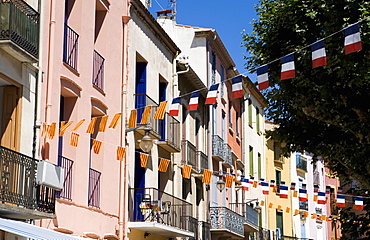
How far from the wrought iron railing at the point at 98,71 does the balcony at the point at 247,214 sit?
52.0 feet

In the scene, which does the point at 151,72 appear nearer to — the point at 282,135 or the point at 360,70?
the point at 282,135

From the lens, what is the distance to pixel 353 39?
13.8 m

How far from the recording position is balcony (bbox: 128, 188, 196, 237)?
1966 cm

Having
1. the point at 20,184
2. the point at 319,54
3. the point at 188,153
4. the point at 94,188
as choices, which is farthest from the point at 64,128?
the point at 188,153

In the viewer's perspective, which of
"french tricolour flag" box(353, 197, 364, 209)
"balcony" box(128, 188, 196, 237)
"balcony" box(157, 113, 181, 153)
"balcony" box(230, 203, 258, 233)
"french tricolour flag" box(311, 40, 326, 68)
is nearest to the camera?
"french tricolour flag" box(311, 40, 326, 68)

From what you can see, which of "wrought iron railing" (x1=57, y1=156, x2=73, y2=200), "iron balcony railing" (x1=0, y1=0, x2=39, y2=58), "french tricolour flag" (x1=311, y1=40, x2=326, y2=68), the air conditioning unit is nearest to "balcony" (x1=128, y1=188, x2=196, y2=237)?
"wrought iron railing" (x1=57, y1=156, x2=73, y2=200)

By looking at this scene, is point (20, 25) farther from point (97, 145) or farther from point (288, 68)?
point (288, 68)

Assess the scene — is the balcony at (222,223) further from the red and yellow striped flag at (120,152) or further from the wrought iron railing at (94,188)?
the red and yellow striped flag at (120,152)

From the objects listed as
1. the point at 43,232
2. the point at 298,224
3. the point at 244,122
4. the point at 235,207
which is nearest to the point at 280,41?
the point at 43,232

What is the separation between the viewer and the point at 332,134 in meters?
19.6

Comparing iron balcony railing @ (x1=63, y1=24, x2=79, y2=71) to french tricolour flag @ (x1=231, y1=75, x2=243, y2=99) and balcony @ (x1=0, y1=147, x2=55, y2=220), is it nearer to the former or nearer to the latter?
balcony @ (x1=0, y1=147, x2=55, y2=220)

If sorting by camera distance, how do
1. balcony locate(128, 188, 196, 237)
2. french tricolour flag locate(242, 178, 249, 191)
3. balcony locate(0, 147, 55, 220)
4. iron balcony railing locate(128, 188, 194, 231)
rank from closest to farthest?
balcony locate(0, 147, 55, 220), balcony locate(128, 188, 196, 237), iron balcony railing locate(128, 188, 194, 231), french tricolour flag locate(242, 178, 249, 191)

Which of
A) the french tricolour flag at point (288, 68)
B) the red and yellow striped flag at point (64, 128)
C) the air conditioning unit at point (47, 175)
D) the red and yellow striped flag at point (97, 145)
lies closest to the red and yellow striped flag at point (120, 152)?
the red and yellow striped flag at point (97, 145)

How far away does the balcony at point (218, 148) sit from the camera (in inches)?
1157
